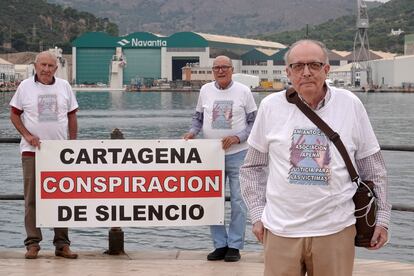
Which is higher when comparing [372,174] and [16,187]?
[372,174]

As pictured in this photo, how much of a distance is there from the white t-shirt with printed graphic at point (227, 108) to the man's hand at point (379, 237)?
318 centimetres

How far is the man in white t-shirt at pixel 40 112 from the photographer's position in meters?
7.09

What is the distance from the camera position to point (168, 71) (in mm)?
159375

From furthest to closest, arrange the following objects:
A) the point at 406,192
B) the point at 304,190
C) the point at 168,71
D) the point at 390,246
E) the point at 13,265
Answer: the point at 168,71 → the point at 406,192 → the point at 390,246 → the point at 13,265 → the point at 304,190

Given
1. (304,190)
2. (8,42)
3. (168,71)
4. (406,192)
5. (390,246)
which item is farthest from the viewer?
(8,42)

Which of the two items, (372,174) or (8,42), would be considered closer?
(372,174)

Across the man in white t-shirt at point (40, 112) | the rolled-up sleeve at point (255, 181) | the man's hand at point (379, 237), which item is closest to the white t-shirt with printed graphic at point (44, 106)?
the man in white t-shirt at point (40, 112)

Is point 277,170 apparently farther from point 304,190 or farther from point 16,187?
point 16,187

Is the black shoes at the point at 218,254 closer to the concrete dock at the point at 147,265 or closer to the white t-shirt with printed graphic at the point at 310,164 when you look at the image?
the concrete dock at the point at 147,265

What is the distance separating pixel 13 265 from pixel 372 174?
12.0 ft

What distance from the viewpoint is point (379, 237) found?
12.9 ft

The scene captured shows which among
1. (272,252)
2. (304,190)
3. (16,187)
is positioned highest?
(304,190)

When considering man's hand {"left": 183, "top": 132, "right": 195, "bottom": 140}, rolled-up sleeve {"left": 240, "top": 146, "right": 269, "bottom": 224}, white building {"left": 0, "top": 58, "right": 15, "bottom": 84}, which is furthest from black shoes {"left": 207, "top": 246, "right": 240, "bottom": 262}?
white building {"left": 0, "top": 58, "right": 15, "bottom": 84}

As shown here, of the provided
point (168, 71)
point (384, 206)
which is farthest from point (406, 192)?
point (168, 71)
